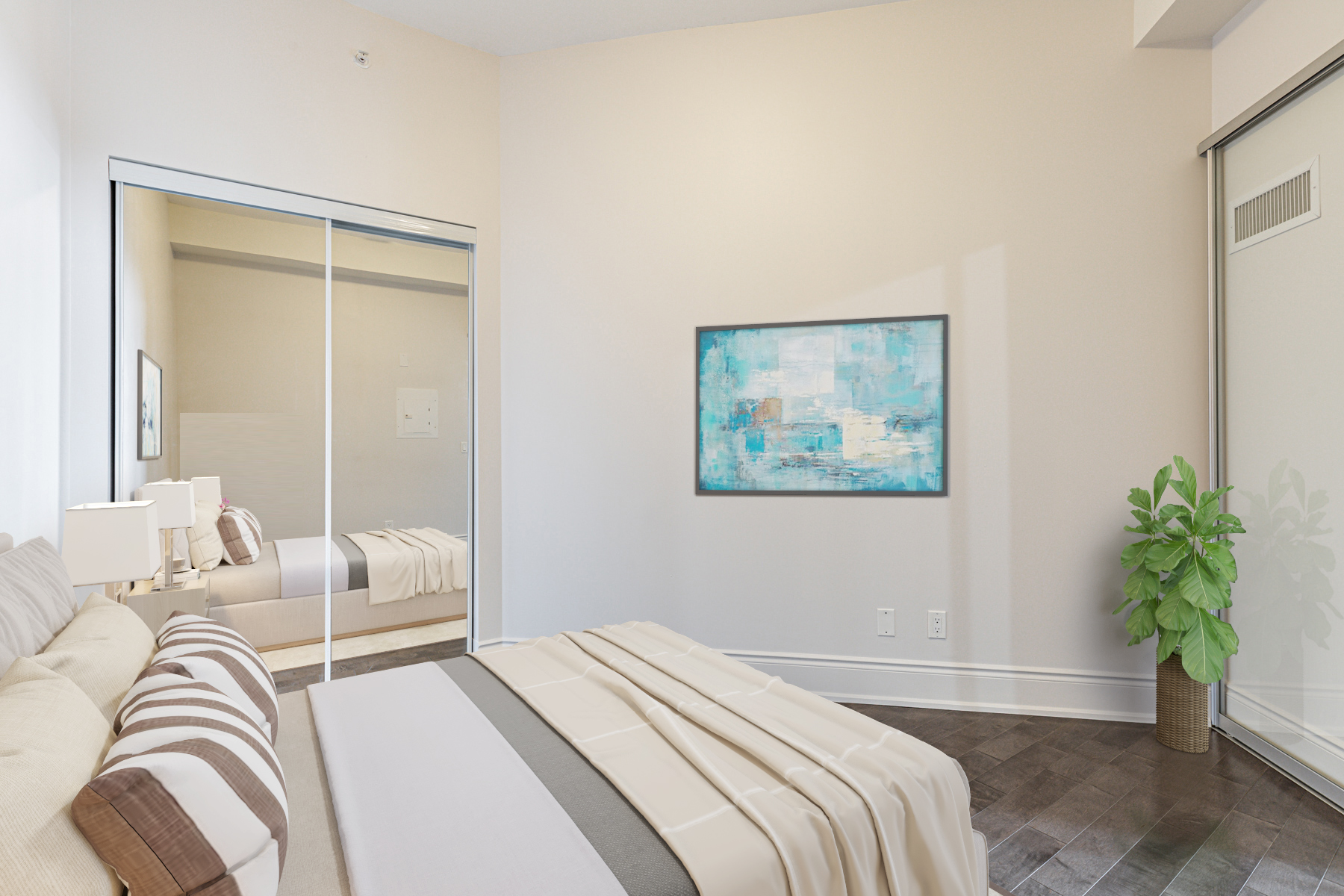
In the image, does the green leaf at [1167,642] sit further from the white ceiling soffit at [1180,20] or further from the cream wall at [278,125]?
the cream wall at [278,125]

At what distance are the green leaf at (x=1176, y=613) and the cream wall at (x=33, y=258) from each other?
395 centimetres

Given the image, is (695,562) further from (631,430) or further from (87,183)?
(87,183)

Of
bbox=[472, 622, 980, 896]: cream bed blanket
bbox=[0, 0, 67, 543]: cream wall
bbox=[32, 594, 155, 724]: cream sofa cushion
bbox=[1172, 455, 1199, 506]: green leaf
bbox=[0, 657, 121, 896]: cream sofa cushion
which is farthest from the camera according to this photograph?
bbox=[1172, 455, 1199, 506]: green leaf

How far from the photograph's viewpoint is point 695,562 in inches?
132

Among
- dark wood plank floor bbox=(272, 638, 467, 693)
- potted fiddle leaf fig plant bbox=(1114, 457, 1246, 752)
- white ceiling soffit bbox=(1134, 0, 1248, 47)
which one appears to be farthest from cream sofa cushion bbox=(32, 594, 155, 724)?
white ceiling soffit bbox=(1134, 0, 1248, 47)

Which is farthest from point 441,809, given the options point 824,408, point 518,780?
point 824,408

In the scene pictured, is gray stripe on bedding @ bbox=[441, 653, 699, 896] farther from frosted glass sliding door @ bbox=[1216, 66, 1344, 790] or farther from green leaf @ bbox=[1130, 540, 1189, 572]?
frosted glass sliding door @ bbox=[1216, 66, 1344, 790]

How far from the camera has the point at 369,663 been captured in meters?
3.16

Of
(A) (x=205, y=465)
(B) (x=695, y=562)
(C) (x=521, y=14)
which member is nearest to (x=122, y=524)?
(A) (x=205, y=465)

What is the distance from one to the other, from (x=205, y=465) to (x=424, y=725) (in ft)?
6.39

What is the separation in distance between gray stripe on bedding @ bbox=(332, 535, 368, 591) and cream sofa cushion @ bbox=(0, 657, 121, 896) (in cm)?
210

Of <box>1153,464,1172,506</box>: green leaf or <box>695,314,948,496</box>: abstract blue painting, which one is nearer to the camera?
<box>1153,464,1172,506</box>: green leaf

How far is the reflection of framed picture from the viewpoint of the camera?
2.65 m

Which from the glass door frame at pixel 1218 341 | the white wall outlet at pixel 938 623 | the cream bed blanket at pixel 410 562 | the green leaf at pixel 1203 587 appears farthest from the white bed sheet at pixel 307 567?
the glass door frame at pixel 1218 341
